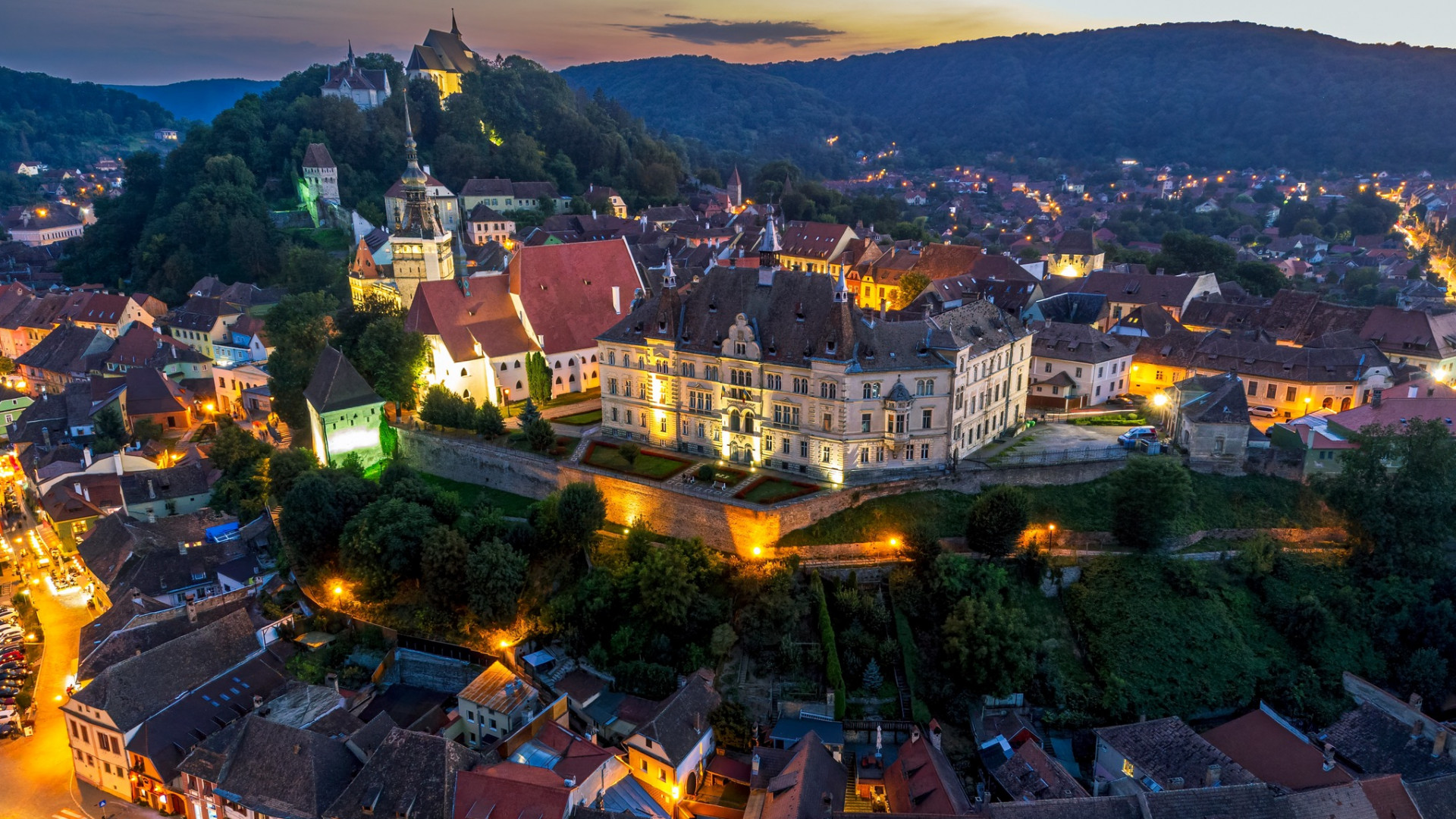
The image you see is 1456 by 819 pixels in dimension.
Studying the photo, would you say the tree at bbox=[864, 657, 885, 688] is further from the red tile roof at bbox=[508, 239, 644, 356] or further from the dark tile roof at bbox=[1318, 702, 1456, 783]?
the red tile roof at bbox=[508, 239, 644, 356]

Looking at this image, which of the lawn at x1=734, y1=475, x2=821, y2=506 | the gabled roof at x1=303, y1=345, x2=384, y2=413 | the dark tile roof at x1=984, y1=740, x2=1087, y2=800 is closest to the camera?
the dark tile roof at x1=984, y1=740, x2=1087, y2=800

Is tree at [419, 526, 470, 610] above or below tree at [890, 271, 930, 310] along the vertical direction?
below

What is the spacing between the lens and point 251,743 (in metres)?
34.2

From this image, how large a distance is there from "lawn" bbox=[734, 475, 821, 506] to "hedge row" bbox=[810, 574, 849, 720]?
407cm

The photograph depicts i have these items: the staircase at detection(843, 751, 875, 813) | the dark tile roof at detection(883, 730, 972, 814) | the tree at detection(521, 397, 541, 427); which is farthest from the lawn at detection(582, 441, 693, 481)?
→ the dark tile roof at detection(883, 730, 972, 814)

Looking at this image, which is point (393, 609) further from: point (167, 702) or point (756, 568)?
point (756, 568)

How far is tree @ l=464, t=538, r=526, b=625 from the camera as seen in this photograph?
3928 cm

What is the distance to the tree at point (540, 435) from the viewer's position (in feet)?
153

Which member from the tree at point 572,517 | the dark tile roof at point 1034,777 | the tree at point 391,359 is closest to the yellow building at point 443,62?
the tree at point 391,359

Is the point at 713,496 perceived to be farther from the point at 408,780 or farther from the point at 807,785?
the point at 408,780

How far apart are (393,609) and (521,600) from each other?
6.89 meters

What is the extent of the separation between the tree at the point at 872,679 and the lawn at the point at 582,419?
22.4 metres

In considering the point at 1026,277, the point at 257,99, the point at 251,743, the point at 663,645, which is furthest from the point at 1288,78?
the point at 251,743

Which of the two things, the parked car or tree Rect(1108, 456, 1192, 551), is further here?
the parked car
